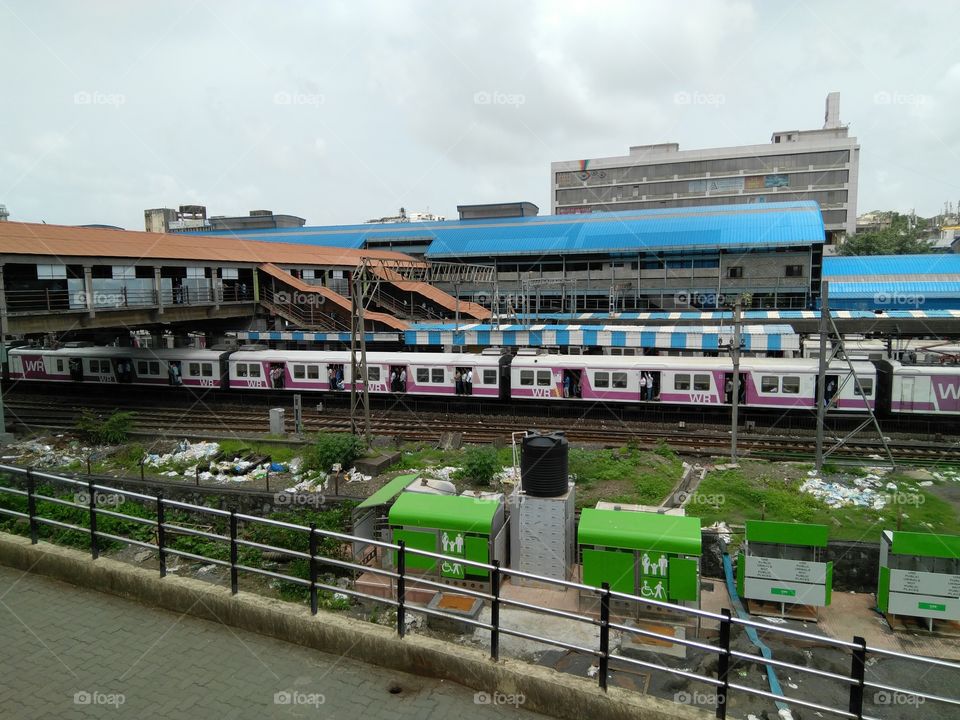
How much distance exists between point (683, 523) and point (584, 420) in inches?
535

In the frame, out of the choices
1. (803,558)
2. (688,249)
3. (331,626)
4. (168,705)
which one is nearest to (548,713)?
(331,626)

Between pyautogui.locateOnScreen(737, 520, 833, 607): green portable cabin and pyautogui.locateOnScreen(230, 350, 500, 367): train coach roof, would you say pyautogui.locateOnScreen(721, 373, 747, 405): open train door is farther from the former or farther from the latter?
pyautogui.locateOnScreen(737, 520, 833, 607): green portable cabin

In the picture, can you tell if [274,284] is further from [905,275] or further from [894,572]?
[905,275]

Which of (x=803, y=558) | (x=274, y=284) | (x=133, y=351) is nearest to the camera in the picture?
(x=803, y=558)

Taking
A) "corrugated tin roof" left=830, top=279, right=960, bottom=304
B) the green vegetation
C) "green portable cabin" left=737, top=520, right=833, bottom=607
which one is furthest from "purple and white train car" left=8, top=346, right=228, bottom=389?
"corrugated tin roof" left=830, top=279, right=960, bottom=304

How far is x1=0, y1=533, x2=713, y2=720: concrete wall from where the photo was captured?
13.6 feet

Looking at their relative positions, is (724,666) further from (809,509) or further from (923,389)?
(923,389)

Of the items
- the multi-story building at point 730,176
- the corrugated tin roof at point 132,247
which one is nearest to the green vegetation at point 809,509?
the corrugated tin roof at point 132,247

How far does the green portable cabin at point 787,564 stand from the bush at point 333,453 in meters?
10.2

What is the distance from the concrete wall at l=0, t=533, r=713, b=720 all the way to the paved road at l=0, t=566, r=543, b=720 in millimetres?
85

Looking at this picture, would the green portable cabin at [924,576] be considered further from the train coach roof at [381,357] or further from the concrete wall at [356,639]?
the train coach roof at [381,357]

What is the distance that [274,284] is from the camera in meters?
A: 36.6

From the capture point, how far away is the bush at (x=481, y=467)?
15.1 m

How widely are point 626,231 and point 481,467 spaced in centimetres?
3541
